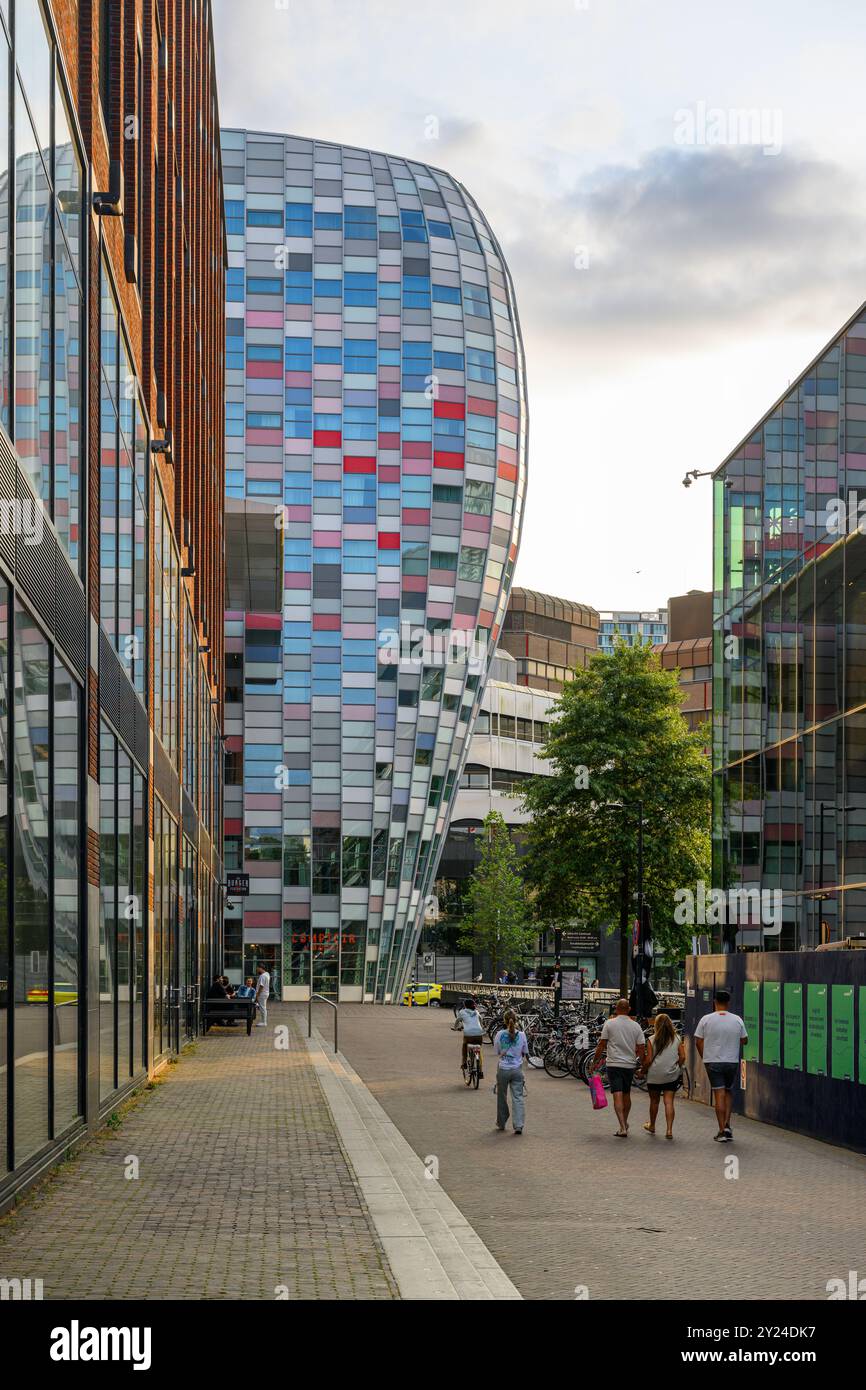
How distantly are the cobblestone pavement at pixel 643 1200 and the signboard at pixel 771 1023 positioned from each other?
0.95 meters

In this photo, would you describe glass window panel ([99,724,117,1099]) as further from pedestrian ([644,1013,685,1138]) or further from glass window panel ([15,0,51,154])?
glass window panel ([15,0,51,154])

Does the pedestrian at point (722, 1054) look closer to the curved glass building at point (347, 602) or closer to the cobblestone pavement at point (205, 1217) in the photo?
the cobblestone pavement at point (205, 1217)

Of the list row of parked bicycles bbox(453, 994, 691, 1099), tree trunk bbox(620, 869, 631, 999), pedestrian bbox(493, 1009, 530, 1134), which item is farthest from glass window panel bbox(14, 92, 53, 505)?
tree trunk bbox(620, 869, 631, 999)

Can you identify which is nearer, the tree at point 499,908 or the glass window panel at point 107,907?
the glass window panel at point 107,907

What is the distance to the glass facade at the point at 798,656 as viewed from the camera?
1062 inches

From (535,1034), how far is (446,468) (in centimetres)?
5510

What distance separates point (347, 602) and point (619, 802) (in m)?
32.6

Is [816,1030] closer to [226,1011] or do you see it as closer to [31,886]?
[31,886]

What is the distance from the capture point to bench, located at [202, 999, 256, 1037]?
140 feet

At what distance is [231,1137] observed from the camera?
18000 millimetres

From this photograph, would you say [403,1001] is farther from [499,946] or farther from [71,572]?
[71,572]

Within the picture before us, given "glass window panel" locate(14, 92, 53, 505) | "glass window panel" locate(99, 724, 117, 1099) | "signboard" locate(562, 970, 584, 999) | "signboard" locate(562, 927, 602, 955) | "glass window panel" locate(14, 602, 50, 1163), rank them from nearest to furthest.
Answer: "glass window panel" locate(14, 602, 50, 1163)
"glass window panel" locate(14, 92, 53, 505)
"glass window panel" locate(99, 724, 117, 1099)
"signboard" locate(562, 970, 584, 999)
"signboard" locate(562, 927, 602, 955)

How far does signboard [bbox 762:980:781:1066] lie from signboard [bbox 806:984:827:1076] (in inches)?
59.3

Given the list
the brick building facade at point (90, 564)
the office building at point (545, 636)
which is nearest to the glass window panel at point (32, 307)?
the brick building facade at point (90, 564)
